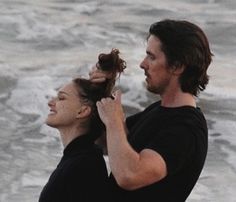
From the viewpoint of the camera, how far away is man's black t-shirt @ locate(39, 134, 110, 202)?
2.57 meters

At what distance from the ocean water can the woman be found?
3.20 meters

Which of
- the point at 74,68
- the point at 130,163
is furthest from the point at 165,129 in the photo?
the point at 74,68

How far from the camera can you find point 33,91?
9.09 meters

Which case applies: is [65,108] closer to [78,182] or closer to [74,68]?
[78,182]

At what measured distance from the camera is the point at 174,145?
238 cm

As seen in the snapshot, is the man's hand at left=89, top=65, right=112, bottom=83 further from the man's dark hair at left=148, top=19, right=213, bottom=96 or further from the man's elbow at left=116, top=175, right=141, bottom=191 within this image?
the man's elbow at left=116, top=175, right=141, bottom=191

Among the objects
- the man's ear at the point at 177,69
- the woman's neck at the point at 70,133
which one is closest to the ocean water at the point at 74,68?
the woman's neck at the point at 70,133

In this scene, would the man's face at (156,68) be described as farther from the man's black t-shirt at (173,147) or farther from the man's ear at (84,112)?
the man's ear at (84,112)

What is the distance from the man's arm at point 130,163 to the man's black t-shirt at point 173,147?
4cm

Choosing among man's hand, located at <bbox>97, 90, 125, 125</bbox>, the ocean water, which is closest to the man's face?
man's hand, located at <bbox>97, 90, 125, 125</bbox>

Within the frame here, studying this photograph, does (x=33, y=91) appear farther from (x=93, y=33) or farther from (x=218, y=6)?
(x=218, y=6)

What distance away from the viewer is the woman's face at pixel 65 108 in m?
2.68

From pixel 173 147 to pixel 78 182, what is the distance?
15.6 inches

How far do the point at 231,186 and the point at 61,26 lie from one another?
708 centimetres
